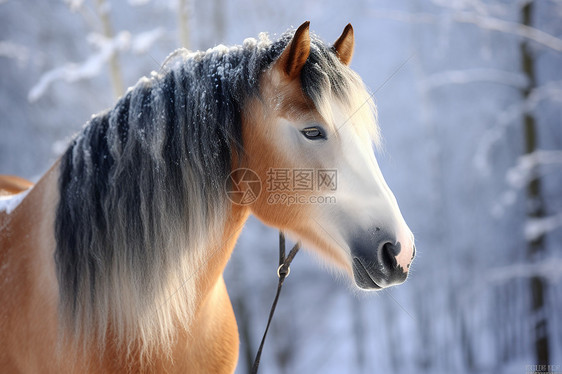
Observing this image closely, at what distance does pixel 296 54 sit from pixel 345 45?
36cm

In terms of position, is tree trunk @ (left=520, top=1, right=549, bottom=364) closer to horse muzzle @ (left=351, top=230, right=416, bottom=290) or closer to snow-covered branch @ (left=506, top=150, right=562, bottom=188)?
snow-covered branch @ (left=506, top=150, right=562, bottom=188)

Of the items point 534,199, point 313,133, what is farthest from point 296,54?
point 534,199

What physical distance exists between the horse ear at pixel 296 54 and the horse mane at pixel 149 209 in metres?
0.04

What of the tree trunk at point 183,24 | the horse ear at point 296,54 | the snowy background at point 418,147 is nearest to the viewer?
the horse ear at point 296,54

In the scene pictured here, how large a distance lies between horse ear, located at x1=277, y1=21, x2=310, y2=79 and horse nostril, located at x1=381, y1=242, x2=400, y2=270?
0.71m

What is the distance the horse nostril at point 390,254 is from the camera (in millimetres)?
1420

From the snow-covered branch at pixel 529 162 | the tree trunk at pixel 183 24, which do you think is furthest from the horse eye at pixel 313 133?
the snow-covered branch at pixel 529 162

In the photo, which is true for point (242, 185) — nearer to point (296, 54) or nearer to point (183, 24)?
Result: point (296, 54)

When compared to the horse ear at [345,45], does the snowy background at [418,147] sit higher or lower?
higher

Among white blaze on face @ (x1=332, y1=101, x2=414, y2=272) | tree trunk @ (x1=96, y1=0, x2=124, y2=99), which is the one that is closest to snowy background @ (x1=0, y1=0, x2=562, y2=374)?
tree trunk @ (x1=96, y1=0, x2=124, y2=99)

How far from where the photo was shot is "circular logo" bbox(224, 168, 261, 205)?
1.54 meters

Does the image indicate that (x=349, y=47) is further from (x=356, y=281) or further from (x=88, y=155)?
(x=88, y=155)

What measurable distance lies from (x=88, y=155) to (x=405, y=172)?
10693 mm

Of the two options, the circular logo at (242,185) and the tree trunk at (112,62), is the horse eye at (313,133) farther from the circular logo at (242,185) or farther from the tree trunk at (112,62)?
the tree trunk at (112,62)
